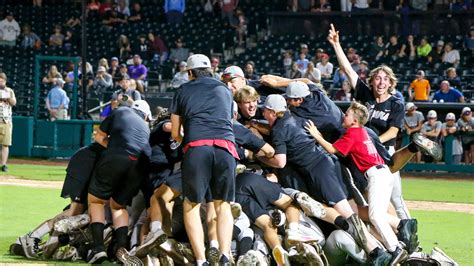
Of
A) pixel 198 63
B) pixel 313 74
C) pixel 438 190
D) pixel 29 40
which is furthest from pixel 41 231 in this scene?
pixel 29 40

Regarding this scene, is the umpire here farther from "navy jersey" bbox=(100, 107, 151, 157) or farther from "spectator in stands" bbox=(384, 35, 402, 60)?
"spectator in stands" bbox=(384, 35, 402, 60)

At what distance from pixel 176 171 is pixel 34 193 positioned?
749 cm

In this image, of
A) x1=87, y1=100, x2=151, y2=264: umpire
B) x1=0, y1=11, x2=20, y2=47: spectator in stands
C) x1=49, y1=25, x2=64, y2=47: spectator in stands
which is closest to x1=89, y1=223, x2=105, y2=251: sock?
x1=87, y1=100, x2=151, y2=264: umpire

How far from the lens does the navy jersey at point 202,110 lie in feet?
32.1

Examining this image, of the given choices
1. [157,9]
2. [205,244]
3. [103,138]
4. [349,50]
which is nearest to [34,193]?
[103,138]

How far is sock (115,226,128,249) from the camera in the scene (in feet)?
35.1

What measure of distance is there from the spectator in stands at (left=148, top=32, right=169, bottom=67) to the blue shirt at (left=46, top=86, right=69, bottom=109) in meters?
6.01

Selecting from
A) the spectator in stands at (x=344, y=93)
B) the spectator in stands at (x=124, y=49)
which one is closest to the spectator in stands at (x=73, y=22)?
the spectator in stands at (x=124, y=49)

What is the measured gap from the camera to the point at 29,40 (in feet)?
113

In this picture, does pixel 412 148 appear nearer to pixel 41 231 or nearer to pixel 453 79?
pixel 41 231

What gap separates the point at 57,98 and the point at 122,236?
52.3ft

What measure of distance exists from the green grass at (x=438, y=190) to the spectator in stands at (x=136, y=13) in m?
14.9

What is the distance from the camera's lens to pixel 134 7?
35688 millimetres

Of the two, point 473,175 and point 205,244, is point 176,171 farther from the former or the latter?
→ point 473,175
